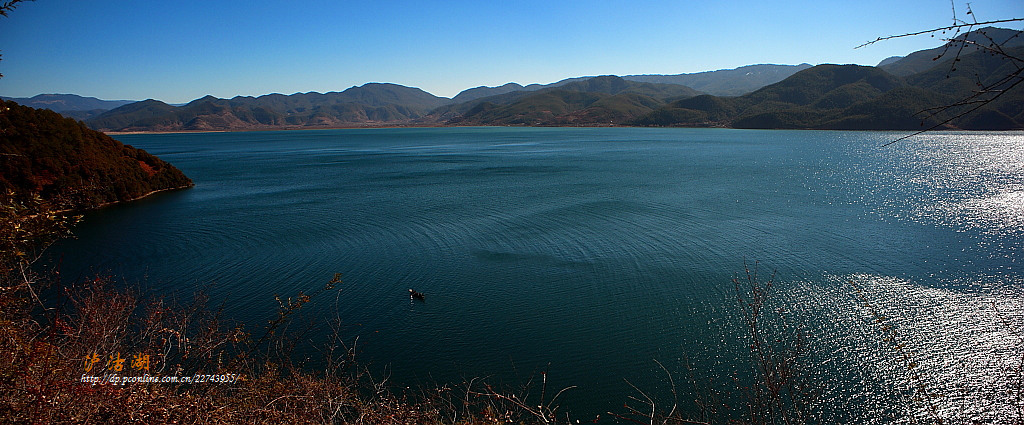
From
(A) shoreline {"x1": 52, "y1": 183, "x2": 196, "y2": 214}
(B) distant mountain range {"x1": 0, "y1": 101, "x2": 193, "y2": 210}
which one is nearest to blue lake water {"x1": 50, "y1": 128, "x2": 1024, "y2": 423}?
(A) shoreline {"x1": 52, "y1": 183, "x2": 196, "y2": 214}

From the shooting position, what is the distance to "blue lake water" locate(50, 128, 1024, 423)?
13.2 m

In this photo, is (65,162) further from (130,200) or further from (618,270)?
(618,270)

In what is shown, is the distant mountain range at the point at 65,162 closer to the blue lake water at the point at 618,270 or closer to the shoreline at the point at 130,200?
the shoreline at the point at 130,200

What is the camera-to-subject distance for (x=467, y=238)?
2611 centimetres

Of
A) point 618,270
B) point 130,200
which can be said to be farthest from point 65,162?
point 618,270

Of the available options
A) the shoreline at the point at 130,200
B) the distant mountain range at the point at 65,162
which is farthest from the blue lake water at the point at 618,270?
the distant mountain range at the point at 65,162

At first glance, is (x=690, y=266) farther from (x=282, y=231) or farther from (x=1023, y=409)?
(x=282, y=231)

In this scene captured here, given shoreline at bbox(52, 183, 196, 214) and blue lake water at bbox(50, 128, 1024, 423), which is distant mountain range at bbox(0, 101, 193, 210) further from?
blue lake water at bbox(50, 128, 1024, 423)

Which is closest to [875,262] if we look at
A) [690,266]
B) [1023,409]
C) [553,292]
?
[690,266]

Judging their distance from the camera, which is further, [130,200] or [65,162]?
[130,200]

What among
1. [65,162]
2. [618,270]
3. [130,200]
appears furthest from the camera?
[130,200]

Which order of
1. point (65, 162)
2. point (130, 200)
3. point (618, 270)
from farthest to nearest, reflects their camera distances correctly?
point (130, 200) → point (65, 162) → point (618, 270)

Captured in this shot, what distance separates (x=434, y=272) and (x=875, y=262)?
58.9ft

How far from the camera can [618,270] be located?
20781 mm
